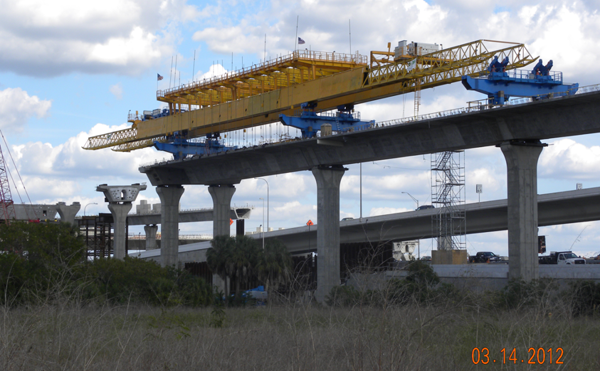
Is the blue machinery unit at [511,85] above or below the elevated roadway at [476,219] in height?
above

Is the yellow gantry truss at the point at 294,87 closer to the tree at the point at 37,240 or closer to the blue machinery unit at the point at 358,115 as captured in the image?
the blue machinery unit at the point at 358,115

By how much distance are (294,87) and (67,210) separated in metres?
64.4

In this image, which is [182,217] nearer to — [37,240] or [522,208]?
[37,240]

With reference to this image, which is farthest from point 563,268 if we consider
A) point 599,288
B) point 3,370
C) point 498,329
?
point 3,370

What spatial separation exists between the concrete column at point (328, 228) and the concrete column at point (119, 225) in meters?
43.6

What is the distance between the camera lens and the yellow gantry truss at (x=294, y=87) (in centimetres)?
5284

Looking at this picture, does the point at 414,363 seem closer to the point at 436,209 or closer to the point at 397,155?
the point at 397,155

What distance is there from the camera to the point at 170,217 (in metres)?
81.6

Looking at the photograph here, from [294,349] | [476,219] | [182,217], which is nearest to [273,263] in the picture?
[476,219]

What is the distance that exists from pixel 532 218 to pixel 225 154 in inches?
1320

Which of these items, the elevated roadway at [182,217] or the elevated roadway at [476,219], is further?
the elevated roadway at [182,217]
